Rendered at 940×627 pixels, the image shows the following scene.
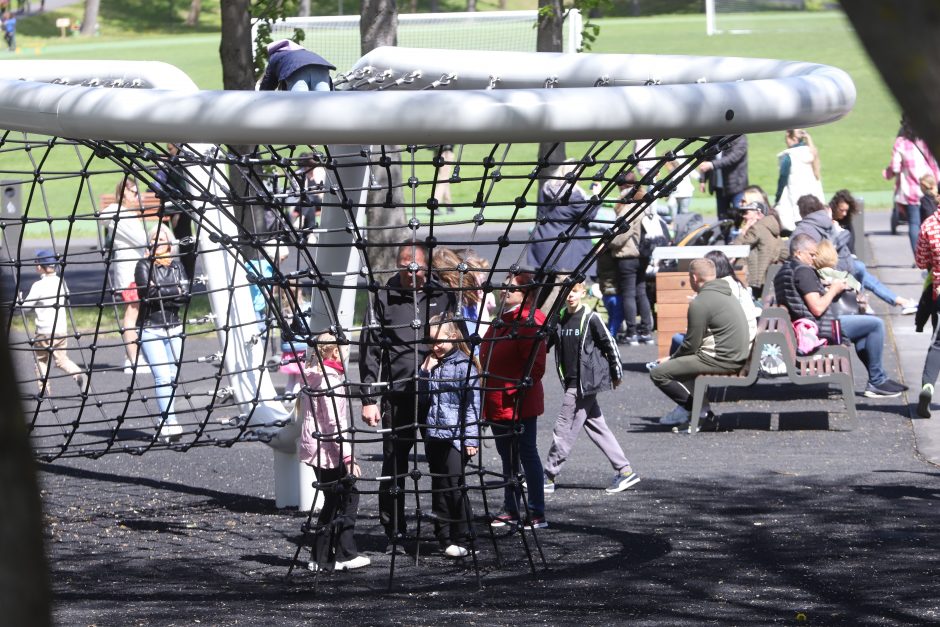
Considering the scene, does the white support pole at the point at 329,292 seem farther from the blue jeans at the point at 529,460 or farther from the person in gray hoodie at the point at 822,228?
the person in gray hoodie at the point at 822,228

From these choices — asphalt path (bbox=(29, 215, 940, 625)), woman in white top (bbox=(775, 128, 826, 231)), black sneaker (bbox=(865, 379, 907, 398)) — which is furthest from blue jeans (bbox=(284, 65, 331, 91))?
woman in white top (bbox=(775, 128, 826, 231))

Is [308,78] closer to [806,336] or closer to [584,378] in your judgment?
[584,378]

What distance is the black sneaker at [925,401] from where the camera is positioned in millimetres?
9727

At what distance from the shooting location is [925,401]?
9.75m

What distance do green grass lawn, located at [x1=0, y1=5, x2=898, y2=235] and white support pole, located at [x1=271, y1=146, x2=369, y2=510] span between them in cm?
989

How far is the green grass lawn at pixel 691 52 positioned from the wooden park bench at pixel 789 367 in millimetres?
6222

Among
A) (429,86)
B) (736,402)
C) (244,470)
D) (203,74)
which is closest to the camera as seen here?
A: (429,86)

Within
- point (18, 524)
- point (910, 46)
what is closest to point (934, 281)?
point (910, 46)

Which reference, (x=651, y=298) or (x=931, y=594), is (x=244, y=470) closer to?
(x=931, y=594)

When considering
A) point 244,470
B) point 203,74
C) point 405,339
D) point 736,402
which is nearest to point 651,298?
point 736,402

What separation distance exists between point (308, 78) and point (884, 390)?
5.69m

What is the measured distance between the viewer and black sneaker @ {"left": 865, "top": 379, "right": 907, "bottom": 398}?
10.7 m

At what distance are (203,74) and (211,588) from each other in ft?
126

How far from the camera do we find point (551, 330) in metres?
6.45
